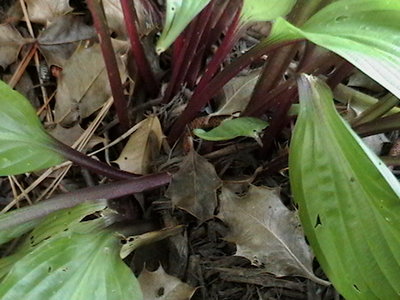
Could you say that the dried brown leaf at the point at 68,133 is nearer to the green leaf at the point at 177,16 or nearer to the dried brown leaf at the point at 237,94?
the dried brown leaf at the point at 237,94

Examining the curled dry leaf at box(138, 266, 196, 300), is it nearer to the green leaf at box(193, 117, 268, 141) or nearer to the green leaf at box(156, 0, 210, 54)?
the green leaf at box(193, 117, 268, 141)

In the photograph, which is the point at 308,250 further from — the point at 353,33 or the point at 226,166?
the point at 353,33

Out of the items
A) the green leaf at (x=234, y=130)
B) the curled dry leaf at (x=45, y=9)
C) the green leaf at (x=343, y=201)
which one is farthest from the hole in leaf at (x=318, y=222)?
the curled dry leaf at (x=45, y=9)

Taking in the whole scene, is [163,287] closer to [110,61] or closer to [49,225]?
[49,225]

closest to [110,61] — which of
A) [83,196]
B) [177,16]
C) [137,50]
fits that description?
[137,50]

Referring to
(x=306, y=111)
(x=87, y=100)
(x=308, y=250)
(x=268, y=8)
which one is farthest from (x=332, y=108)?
(x=87, y=100)

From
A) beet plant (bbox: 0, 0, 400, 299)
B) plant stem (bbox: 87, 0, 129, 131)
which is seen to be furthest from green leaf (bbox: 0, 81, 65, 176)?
plant stem (bbox: 87, 0, 129, 131)

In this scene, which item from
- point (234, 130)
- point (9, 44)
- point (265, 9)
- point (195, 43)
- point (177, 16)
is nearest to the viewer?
point (177, 16)
